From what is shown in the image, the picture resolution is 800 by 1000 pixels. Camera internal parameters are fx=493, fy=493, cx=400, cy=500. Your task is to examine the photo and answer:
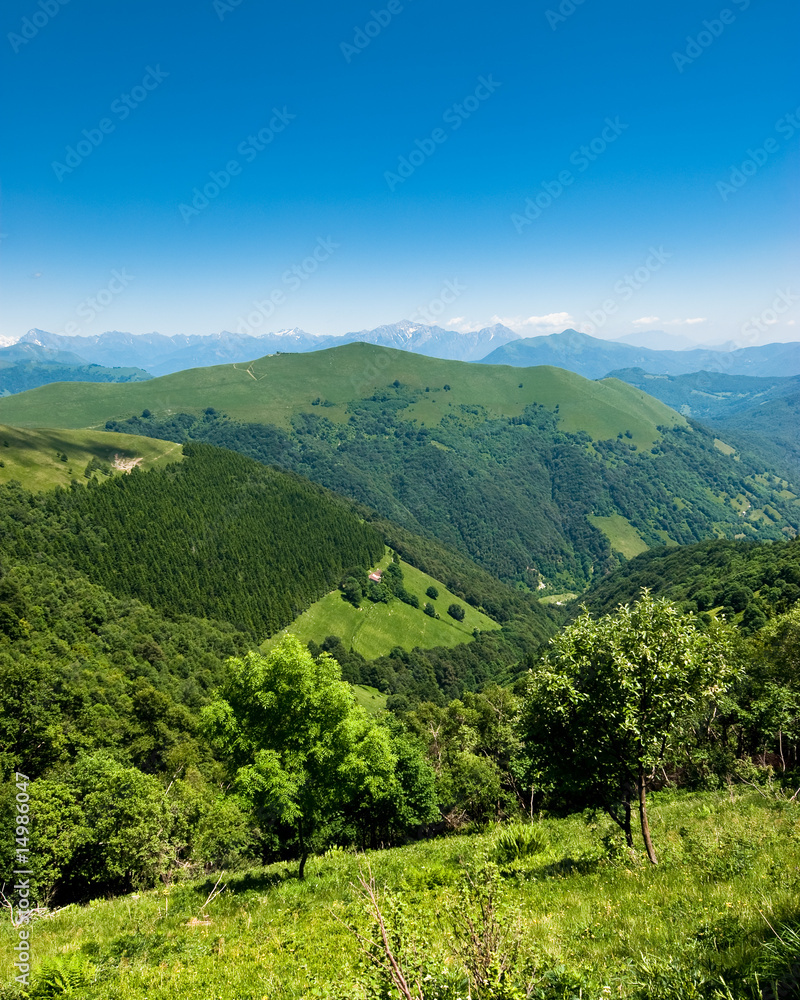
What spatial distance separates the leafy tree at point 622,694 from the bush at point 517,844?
5.30 metres

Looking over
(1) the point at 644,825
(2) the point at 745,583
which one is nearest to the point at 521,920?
(1) the point at 644,825

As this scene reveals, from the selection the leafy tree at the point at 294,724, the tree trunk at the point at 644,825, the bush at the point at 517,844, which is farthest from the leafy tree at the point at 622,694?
the leafy tree at the point at 294,724

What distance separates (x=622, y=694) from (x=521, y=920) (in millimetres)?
7733

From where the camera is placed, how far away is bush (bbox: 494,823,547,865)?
20803 millimetres

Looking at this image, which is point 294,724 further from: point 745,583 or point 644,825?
point 745,583

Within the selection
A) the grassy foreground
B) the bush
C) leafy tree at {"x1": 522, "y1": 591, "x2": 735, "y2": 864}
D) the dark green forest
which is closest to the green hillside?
the dark green forest

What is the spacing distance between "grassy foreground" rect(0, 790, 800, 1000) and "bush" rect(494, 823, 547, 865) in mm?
609

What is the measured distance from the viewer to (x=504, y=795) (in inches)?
1636

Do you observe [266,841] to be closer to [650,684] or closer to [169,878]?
→ [169,878]

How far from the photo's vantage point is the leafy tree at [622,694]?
1528cm

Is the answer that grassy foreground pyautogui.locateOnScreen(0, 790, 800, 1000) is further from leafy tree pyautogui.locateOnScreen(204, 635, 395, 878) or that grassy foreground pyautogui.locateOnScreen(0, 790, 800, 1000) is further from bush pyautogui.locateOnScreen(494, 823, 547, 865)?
leafy tree pyautogui.locateOnScreen(204, 635, 395, 878)

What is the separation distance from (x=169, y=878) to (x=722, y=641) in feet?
119

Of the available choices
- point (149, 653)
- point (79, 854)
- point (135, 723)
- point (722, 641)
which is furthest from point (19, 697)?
point (722, 641)

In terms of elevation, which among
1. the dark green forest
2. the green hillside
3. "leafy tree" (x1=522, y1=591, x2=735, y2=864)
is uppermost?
"leafy tree" (x1=522, y1=591, x2=735, y2=864)
